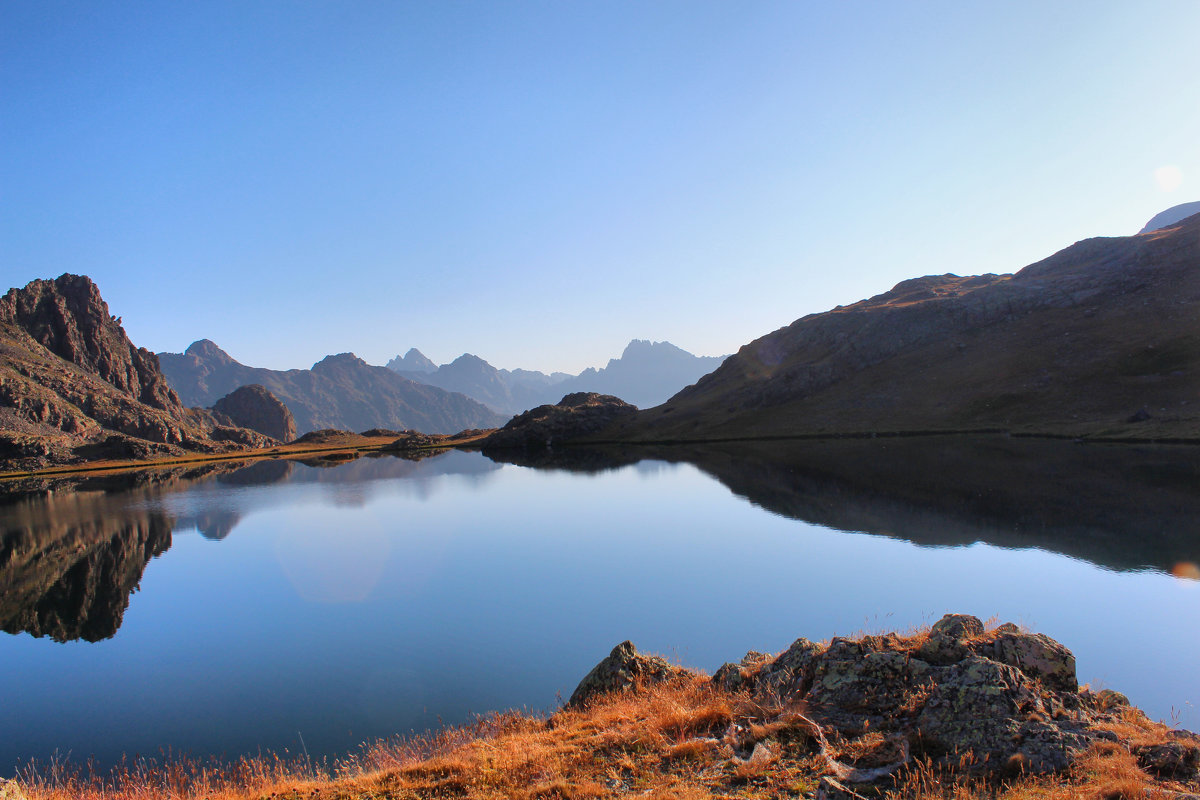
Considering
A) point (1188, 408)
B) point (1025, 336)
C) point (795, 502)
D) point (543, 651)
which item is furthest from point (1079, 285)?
point (543, 651)

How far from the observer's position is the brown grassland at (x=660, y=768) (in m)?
9.39

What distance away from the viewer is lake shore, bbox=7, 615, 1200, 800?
31.8 feet

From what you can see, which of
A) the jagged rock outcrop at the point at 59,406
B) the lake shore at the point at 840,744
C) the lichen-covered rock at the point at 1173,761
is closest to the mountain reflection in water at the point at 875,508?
the lake shore at the point at 840,744

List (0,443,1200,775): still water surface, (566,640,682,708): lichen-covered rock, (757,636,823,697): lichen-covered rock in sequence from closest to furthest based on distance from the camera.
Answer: (757,636,823,697): lichen-covered rock < (566,640,682,708): lichen-covered rock < (0,443,1200,775): still water surface

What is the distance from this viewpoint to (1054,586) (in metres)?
27.9

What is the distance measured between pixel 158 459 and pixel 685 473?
141 m

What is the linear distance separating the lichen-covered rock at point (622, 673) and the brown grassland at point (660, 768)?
1.17 meters

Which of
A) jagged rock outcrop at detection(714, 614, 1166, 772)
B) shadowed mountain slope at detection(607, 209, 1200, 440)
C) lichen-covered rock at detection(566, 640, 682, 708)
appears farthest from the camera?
shadowed mountain slope at detection(607, 209, 1200, 440)

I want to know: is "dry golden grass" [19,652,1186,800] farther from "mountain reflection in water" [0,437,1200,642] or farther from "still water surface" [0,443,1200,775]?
"mountain reflection in water" [0,437,1200,642]

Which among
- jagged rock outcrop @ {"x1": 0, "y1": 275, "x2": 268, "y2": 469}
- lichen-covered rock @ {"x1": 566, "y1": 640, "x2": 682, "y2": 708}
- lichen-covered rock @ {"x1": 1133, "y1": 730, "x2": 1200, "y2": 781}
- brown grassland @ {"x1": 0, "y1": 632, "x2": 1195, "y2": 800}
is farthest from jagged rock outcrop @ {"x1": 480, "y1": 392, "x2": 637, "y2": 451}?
lichen-covered rock @ {"x1": 1133, "y1": 730, "x2": 1200, "y2": 781}

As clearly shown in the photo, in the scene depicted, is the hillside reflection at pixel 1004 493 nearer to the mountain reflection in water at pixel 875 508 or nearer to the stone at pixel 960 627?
the mountain reflection in water at pixel 875 508

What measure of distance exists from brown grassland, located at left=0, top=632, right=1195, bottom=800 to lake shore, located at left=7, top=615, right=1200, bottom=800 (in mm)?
40

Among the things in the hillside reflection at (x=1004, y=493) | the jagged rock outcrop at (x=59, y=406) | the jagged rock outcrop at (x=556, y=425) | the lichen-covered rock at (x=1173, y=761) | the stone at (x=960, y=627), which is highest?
the jagged rock outcrop at (x=59, y=406)

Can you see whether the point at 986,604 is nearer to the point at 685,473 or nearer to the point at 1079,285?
the point at 685,473
